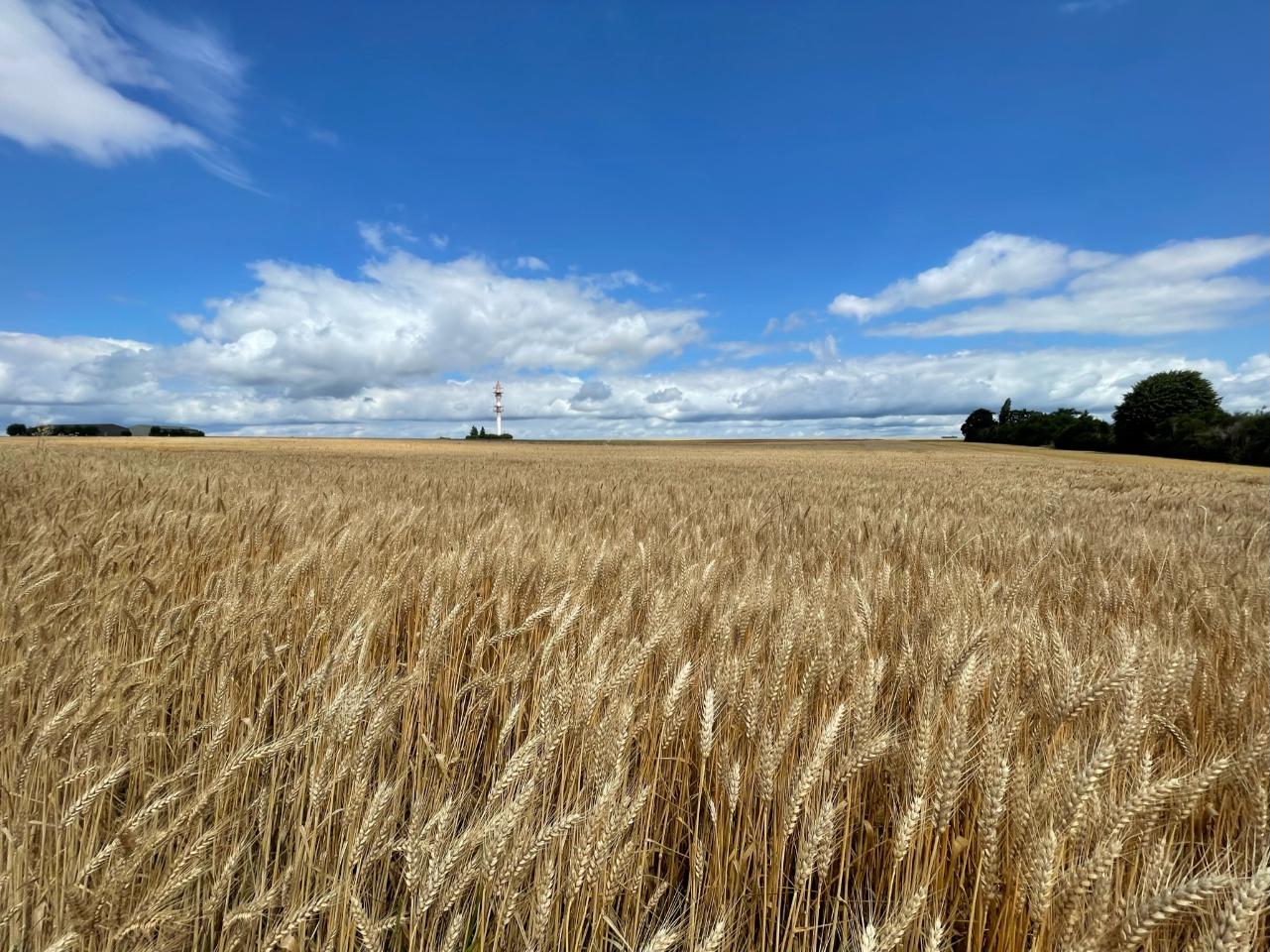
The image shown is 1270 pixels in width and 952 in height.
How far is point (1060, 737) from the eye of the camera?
1400 mm

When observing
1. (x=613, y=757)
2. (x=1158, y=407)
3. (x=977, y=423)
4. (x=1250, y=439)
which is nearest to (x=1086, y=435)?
(x=1158, y=407)

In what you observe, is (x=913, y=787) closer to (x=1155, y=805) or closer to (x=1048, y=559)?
(x=1155, y=805)

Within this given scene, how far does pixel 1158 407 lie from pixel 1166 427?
651cm

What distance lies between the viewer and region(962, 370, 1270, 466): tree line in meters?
40.2

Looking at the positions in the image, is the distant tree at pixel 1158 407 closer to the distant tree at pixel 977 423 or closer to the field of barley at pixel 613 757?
the distant tree at pixel 977 423

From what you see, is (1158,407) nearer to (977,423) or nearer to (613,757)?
(977,423)

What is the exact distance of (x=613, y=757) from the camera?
123cm

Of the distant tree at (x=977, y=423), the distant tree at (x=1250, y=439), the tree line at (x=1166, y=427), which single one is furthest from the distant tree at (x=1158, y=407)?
the distant tree at (x=977, y=423)

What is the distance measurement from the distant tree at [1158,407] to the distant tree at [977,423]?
1266 inches

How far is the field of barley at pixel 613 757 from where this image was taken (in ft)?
2.98

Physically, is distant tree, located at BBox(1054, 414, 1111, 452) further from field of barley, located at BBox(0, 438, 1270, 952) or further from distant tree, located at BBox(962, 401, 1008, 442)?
field of barley, located at BBox(0, 438, 1270, 952)

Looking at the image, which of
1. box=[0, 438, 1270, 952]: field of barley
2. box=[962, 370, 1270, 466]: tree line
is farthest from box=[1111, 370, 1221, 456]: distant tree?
box=[0, 438, 1270, 952]: field of barley

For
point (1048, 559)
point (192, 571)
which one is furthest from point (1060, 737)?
point (192, 571)

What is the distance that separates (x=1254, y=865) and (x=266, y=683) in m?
2.39
